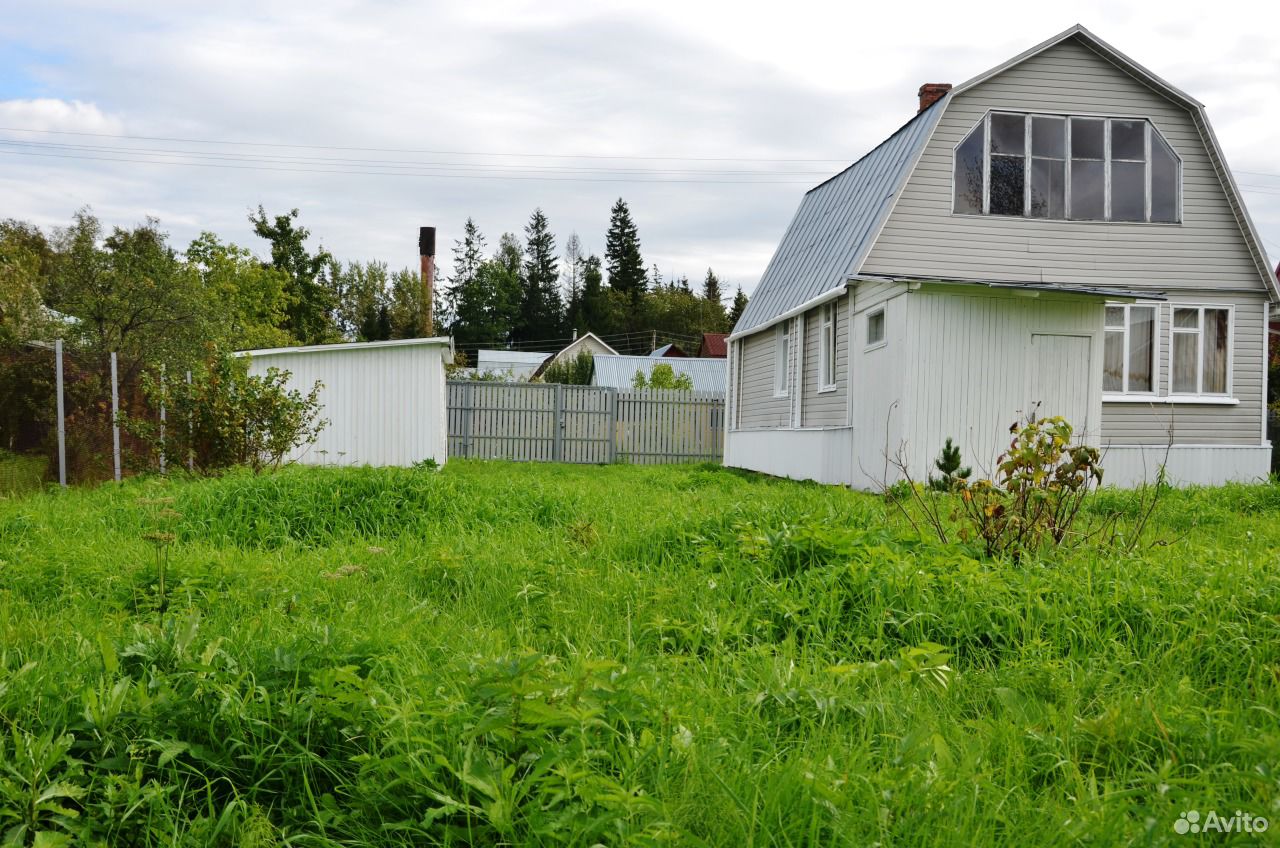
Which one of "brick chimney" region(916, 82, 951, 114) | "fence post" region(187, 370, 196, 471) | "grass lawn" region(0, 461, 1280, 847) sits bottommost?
"grass lawn" region(0, 461, 1280, 847)

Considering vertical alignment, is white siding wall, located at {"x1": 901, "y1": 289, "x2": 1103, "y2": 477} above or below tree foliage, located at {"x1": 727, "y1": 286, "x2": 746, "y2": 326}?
below

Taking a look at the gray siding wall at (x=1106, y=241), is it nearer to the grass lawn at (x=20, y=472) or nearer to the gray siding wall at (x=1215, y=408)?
the gray siding wall at (x=1215, y=408)

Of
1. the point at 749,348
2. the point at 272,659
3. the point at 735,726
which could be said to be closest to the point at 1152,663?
the point at 735,726

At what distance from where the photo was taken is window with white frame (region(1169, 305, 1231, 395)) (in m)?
14.1

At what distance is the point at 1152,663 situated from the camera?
3.76 meters

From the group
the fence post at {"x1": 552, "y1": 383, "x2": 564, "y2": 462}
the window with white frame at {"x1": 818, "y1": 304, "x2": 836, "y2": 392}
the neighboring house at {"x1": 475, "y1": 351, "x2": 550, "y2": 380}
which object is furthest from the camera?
the neighboring house at {"x1": 475, "y1": 351, "x2": 550, "y2": 380}

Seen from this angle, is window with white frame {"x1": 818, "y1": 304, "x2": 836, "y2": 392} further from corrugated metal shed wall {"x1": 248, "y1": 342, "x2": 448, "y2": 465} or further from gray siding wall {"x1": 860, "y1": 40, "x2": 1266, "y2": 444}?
corrugated metal shed wall {"x1": 248, "y1": 342, "x2": 448, "y2": 465}

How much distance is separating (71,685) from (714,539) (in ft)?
11.7

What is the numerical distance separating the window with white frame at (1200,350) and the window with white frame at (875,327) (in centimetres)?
475

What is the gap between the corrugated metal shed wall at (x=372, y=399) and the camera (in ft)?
50.0

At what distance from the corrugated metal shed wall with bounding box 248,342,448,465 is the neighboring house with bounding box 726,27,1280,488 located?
254 inches

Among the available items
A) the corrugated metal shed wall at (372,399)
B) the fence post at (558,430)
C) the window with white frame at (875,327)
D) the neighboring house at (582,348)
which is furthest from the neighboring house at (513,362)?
the window with white frame at (875,327)

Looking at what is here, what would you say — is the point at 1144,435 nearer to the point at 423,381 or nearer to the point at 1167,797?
the point at 423,381

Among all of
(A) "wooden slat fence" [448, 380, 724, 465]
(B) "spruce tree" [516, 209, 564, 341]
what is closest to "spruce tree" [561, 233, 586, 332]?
(B) "spruce tree" [516, 209, 564, 341]
